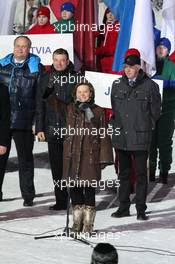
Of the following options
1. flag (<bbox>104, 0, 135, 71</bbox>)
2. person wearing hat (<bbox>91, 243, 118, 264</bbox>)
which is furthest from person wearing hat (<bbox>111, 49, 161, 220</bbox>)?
person wearing hat (<bbox>91, 243, 118, 264</bbox>)

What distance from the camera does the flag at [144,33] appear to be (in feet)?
31.1

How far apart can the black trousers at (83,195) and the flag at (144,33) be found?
2.54 meters

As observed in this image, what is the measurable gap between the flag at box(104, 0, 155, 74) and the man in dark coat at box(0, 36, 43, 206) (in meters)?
1.51

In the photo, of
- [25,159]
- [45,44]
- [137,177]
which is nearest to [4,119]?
[25,159]

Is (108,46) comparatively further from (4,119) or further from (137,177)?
(4,119)

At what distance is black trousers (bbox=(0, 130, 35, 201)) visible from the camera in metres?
8.59

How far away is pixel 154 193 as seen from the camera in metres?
9.56

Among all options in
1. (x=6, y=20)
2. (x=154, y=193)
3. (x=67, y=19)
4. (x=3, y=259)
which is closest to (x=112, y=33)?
(x=67, y=19)

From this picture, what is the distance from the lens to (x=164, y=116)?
1008cm

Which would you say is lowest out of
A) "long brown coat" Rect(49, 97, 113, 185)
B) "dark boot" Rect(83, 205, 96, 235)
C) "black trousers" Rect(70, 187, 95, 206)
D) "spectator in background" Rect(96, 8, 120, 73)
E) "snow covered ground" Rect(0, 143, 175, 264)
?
"snow covered ground" Rect(0, 143, 175, 264)

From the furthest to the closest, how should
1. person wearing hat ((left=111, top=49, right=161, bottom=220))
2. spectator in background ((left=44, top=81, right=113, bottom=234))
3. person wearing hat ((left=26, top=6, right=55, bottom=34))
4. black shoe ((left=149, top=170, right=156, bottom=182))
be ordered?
person wearing hat ((left=26, top=6, right=55, bottom=34))
black shoe ((left=149, top=170, right=156, bottom=182))
person wearing hat ((left=111, top=49, right=161, bottom=220))
spectator in background ((left=44, top=81, right=113, bottom=234))

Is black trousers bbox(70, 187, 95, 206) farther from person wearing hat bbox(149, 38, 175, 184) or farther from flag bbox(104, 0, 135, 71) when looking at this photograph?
person wearing hat bbox(149, 38, 175, 184)

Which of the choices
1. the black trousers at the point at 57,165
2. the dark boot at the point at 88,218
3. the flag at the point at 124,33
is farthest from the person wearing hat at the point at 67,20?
the dark boot at the point at 88,218

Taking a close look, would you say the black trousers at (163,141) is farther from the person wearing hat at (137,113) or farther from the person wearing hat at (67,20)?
the person wearing hat at (137,113)
